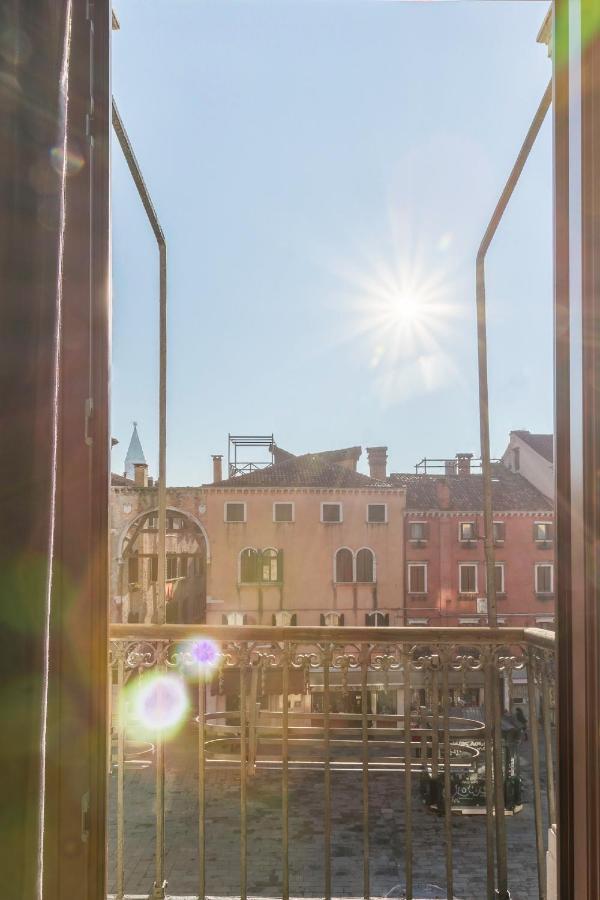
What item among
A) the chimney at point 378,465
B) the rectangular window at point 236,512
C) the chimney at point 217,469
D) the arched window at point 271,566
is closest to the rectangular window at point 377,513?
the chimney at point 378,465

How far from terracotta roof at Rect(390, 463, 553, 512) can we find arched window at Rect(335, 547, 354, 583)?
2193mm

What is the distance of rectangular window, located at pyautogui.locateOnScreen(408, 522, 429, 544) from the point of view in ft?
57.1

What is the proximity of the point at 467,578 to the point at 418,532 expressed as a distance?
6.48 feet

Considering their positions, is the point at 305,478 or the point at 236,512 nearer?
the point at 236,512

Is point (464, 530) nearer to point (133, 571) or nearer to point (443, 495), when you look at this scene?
point (443, 495)

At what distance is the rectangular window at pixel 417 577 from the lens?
57.0ft

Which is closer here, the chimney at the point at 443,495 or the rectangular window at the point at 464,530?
the chimney at the point at 443,495

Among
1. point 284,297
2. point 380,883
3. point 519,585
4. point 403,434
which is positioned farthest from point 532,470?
point 380,883

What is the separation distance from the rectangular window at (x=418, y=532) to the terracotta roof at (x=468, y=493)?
520 mm

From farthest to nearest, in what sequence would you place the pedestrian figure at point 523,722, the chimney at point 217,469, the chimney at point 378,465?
1. the chimney at point 217,469
2. the chimney at point 378,465
3. the pedestrian figure at point 523,722

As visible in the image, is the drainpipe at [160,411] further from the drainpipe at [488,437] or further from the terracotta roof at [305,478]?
the terracotta roof at [305,478]

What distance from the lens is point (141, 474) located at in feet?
60.1

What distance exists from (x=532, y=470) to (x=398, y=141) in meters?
14.1

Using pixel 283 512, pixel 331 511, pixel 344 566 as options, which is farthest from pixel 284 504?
pixel 344 566
